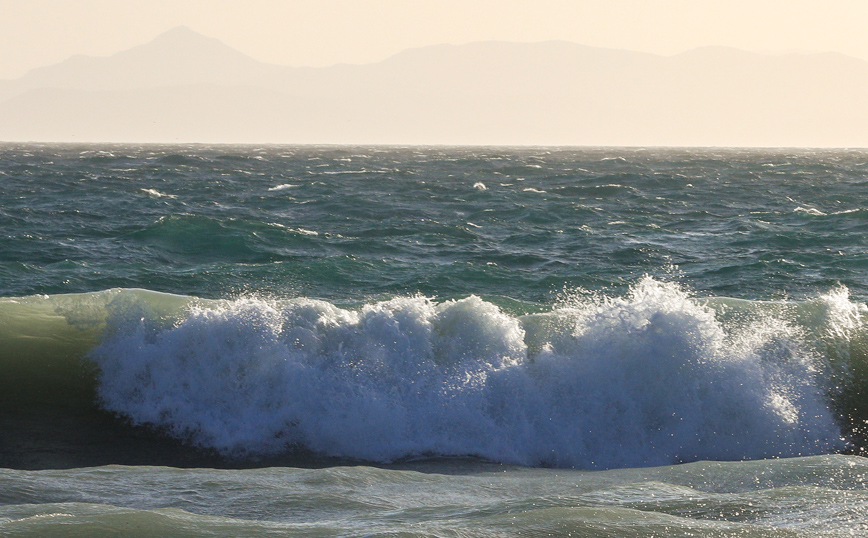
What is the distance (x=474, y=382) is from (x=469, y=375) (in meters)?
0.10

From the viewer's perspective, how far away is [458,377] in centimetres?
866

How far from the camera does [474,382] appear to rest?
28.2 feet

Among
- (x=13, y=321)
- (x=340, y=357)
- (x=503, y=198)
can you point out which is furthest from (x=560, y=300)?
(x=503, y=198)

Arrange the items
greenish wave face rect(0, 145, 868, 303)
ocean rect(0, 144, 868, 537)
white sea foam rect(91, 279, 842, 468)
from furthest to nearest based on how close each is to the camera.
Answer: greenish wave face rect(0, 145, 868, 303)
white sea foam rect(91, 279, 842, 468)
ocean rect(0, 144, 868, 537)

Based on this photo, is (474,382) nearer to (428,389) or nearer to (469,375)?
(469,375)

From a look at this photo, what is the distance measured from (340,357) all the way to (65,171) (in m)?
36.7

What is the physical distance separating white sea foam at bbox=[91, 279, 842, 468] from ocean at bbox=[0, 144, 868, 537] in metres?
0.02

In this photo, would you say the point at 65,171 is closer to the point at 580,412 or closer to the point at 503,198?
the point at 503,198

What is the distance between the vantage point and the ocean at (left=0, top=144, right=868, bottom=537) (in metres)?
4.98

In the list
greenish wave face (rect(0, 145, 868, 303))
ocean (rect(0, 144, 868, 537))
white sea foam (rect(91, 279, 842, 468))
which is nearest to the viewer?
ocean (rect(0, 144, 868, 537))

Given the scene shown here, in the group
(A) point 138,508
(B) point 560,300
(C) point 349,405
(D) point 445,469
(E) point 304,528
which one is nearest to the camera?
(E) point 304,528

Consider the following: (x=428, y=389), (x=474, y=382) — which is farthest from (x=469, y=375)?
(x=428, y=389)

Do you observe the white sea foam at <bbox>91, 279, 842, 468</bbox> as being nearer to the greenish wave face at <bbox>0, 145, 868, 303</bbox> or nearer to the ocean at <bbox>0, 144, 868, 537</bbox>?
the ocean at <bbox>0, 144, 868, 537</bbox>

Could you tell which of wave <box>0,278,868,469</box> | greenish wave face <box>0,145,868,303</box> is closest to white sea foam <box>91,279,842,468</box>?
wave <box>0,278,868,469</box>
